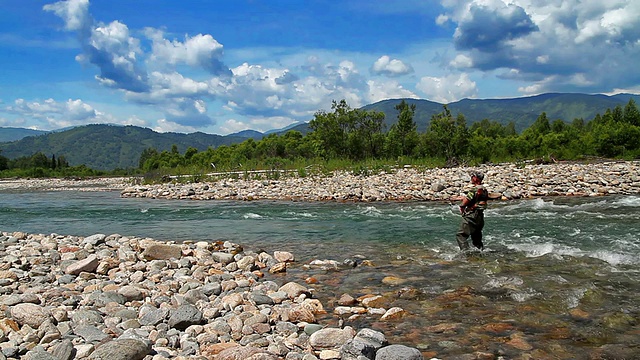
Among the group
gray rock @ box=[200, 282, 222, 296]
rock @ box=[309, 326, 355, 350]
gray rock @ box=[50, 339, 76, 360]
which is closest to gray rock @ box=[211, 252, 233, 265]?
gray rock @ box=[200, 282, 222, 296]

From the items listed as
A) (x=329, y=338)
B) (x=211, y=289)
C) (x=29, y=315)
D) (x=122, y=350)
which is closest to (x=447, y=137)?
(x=211, y=289)

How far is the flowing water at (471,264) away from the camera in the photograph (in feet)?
16.9

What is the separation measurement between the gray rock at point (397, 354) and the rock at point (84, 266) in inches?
234

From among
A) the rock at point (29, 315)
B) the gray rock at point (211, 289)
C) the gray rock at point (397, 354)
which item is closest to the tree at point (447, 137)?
the gray rock at point (211, 289)

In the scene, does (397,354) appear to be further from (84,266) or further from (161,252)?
(161,252)

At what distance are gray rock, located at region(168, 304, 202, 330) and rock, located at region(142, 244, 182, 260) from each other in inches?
150

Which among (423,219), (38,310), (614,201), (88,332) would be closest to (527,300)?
(88,332)

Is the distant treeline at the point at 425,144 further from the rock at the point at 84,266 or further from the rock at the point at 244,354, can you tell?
the rock at the point at 244,354

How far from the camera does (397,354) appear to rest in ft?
14.1

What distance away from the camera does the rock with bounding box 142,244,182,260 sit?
357 inches

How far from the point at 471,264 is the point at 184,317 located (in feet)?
18.0

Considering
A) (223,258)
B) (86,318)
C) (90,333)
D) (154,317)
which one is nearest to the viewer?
(90,333)

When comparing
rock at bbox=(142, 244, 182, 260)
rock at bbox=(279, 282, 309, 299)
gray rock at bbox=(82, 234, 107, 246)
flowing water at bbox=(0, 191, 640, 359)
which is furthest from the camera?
gray rock at bbox=(82, 234, 107, 246)

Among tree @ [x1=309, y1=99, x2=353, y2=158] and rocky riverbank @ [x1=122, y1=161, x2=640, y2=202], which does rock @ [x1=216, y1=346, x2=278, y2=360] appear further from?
tree @ [x1=309, y1=99, x2=353, y2=158]
